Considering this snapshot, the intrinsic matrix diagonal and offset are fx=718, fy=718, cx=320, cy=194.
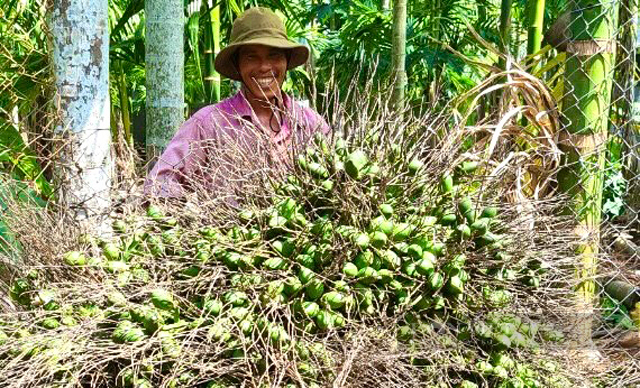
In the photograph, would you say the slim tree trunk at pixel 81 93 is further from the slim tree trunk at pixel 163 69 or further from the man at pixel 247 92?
the slim tree trunk at pixel 163 69

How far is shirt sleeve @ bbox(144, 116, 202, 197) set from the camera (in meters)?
1.74

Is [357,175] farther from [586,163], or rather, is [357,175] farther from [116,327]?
[586,163]

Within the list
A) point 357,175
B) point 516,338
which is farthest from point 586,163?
point 357,175

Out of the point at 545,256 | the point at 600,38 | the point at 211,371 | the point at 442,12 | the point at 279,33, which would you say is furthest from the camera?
the point at 442,12

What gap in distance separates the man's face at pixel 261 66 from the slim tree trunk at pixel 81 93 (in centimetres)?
49

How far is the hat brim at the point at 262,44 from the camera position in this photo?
2.30 meters

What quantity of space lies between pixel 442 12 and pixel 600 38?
514cm

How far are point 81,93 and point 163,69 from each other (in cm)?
119

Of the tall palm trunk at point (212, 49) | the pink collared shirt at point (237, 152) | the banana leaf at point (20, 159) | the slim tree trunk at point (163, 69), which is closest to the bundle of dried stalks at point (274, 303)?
the pink collared shirt at point (237, 152)

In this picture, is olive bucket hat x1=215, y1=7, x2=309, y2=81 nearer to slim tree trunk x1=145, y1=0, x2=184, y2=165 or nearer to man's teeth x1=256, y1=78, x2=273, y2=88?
man's teeth x1=256, y1=78, x2=273, y2=88

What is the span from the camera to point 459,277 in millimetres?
1420

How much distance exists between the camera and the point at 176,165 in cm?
196

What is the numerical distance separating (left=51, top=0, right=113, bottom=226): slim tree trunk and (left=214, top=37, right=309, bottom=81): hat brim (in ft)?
1.37

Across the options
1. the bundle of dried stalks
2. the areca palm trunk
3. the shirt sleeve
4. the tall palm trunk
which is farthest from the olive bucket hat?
the tall palm trunk
